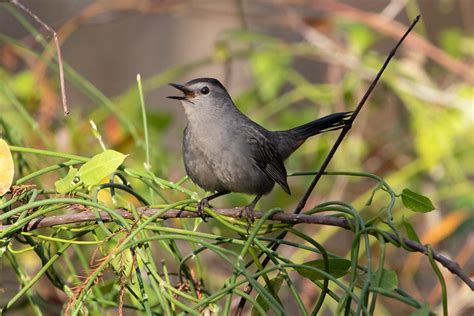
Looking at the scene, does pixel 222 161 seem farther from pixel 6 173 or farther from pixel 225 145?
pixel 6 173

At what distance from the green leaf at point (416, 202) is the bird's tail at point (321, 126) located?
63.5 inches

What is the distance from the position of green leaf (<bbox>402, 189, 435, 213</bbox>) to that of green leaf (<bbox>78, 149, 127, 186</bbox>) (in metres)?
0.60

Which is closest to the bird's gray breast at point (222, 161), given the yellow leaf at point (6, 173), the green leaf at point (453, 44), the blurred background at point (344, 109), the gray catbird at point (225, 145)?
the gray catbird at point (225, 145)

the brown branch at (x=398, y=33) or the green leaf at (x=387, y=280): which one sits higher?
the brown branch at (x=398, y=33)

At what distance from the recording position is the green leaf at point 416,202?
164 centimetres

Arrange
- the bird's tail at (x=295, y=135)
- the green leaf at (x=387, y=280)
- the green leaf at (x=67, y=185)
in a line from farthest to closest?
the bird's tail at (x=295, y=135) < the green leaf at (x=67, y=185) < the green leaf at (x=387, y=280)

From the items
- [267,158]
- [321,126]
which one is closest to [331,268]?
[267,158]

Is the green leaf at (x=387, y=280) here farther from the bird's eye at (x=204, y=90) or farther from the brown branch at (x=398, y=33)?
the brown branch at (x=398, y=33)

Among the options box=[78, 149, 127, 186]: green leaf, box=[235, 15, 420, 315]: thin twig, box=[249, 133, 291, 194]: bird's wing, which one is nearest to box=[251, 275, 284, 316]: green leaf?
box=[235, 15, 420, 315]: thin twig

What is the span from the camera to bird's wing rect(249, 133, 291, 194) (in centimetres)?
327

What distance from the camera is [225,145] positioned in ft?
10.4

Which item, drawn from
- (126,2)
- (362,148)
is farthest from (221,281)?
(126,2)

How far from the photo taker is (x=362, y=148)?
13.5ft

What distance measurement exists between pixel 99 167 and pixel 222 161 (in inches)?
58.0
